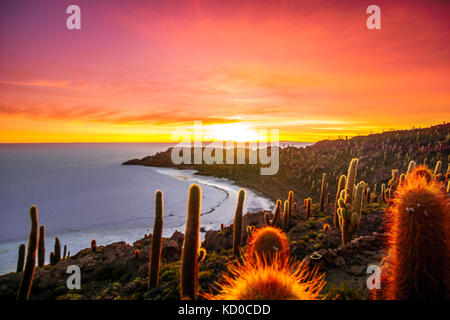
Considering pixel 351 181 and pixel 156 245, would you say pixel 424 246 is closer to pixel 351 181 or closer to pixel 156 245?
pixel 156 245

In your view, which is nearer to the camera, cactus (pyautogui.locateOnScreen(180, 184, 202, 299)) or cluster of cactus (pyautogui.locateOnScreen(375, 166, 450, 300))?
cluster of cactus (pyautogui.locateOnScreen(375, 166, 450, 300))

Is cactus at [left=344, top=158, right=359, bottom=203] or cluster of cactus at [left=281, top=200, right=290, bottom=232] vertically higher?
→ cactus at [left=344, top=158, right=359, bottom=203]

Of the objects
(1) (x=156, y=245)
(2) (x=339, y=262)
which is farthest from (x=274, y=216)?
(1) (x=156, y=245)

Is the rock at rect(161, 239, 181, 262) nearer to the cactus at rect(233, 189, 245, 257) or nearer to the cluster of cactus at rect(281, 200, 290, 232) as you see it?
the cactus at rect(233, 189, 245, 257)

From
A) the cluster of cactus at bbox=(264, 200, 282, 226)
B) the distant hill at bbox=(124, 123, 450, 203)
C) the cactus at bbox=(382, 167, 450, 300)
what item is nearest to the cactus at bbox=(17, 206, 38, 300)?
the cactus at bbox=(382, 167, 450, 300)

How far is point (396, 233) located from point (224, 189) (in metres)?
39.5

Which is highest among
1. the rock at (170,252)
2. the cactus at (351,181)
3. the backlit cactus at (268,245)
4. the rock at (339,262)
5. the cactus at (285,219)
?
the cactus at (351,181)

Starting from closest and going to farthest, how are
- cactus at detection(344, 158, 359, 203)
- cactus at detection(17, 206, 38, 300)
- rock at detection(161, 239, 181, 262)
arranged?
1. cactus at detection(17, 206, 38, 300)
2. cactus at detection(344, 158, 359, 203)
3. rock at detection(161, 239, 181, 262)

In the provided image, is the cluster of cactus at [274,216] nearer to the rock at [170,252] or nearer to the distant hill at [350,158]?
→ the rock at [170,252]

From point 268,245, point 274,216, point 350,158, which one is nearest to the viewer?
point 268,245

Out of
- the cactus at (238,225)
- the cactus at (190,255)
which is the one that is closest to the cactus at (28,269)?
the cactus at (190,255)

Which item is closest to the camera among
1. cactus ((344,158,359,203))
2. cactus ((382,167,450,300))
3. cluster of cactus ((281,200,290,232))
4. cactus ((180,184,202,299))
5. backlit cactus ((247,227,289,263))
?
cactus ((382,167,450,300))
